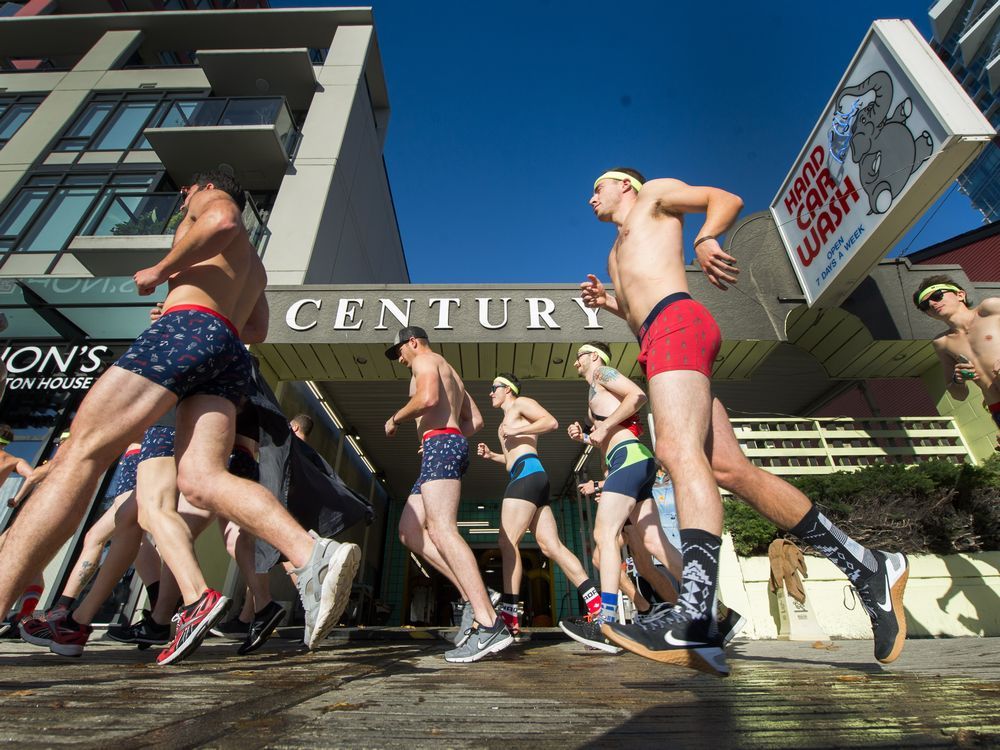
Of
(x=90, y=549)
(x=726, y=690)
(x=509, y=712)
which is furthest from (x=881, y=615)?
(x=90, y=549)

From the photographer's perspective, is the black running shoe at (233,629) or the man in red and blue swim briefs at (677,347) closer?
the man in red and blue swim briefs at (677,347)

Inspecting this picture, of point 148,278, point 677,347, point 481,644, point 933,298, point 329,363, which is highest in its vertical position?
point 329,363

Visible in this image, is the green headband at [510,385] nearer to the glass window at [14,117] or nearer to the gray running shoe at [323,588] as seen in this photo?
the gray running shoe at [323,588]

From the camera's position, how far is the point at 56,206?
1019 centimetres

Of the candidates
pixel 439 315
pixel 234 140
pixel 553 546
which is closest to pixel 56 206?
pixel 234 140

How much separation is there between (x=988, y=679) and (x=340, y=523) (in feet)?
11.3

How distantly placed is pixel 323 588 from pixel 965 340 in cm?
525

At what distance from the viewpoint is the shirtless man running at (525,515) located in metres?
3.86

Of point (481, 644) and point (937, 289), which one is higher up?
point (937, 289)

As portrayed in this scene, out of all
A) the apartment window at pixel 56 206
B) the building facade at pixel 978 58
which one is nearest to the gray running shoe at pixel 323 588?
the apartment window at pixel 56 206

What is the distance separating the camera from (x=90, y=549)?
12.1 feet

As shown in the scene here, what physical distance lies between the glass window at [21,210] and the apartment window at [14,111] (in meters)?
2.89

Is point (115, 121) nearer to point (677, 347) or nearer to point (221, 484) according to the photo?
point (221, 484)

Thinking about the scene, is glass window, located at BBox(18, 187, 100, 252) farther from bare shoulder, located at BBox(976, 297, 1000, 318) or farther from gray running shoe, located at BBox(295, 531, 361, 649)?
bare shoulder, located at BBox(976, 297, 1000, 318)
